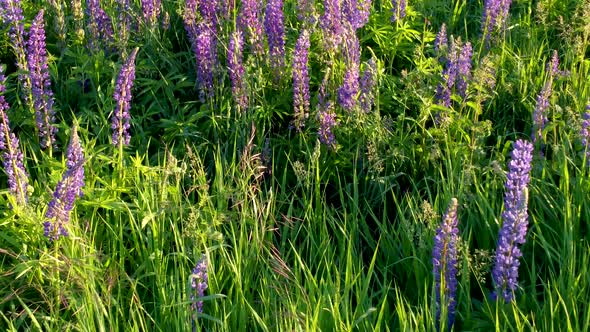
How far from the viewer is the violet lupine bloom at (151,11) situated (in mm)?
4473

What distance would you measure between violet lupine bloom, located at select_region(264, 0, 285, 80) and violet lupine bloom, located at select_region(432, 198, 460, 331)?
5.32 feet

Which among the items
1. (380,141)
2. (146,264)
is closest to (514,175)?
(380,141)

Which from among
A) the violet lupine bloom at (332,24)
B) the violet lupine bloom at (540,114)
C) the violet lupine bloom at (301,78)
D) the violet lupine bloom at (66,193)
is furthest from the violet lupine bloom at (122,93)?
the violet lupine bloom at (540,114)

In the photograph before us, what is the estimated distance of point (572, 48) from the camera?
4371 mm

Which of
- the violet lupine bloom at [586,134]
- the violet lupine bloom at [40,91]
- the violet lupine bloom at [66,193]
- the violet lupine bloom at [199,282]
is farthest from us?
the violet lupine bloom at [40,91]

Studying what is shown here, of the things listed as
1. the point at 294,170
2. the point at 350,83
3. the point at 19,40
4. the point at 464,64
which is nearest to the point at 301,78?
the point at 350,83

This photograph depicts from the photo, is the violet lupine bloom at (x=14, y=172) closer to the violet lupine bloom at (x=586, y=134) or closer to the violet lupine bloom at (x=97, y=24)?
the violet lupine bloom at (x=97, y=24)

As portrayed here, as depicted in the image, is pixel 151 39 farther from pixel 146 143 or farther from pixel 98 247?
pixel 98 247

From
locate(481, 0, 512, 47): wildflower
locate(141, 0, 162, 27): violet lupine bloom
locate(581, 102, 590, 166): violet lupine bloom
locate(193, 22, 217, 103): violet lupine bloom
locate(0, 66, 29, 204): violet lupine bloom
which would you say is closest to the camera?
locate(0, 66, 29, 204): violet lupine bloom

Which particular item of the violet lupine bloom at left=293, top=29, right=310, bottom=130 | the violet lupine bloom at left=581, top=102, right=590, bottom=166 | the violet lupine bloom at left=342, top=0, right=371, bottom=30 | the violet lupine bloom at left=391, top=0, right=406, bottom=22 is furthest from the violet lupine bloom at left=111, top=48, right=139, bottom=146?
the violet lupine bloom at left=581, top=102, right=590, bottom=166

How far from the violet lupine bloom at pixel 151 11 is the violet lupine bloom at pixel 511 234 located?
7.57 feet

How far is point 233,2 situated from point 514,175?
2.16 meters

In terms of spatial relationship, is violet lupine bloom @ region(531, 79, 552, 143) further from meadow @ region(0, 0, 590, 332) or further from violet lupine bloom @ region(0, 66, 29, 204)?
violet lupine bloom @ region(0, 66, 29, 204)

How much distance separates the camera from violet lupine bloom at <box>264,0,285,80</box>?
4.18m
